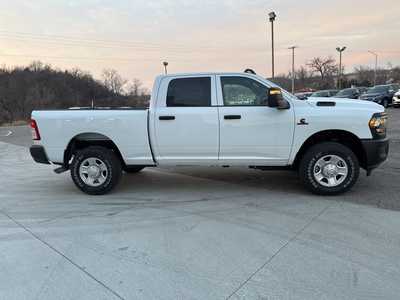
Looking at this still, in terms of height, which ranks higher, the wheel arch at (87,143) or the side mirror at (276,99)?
the side mirror at (276,99)

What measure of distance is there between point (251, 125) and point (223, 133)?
46cm

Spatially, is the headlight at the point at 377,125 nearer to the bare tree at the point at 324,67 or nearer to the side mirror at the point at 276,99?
the side mirror at the point at 276,99

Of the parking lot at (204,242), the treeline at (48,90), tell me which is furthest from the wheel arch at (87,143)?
the treeline at (48,90)

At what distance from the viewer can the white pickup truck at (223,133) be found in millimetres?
5648

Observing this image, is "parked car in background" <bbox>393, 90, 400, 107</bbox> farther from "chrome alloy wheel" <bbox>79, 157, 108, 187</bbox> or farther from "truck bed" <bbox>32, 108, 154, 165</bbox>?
"chrome alloy wheel" <bbox>79, 157, 108, 187</bbox>

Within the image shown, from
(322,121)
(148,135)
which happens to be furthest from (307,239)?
(148,135)

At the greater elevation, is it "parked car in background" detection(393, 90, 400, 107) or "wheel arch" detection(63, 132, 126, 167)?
"parked car in background" detection(393, 90, 400, 107)

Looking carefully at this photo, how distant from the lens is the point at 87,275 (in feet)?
11.4

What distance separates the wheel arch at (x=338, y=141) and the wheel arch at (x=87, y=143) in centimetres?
306

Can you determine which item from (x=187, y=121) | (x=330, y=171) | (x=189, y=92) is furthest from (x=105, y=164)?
(x=330, y=171)

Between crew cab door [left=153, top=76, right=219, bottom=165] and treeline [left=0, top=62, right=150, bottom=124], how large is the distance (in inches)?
2619

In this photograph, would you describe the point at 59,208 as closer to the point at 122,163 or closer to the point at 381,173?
the point at 122,163

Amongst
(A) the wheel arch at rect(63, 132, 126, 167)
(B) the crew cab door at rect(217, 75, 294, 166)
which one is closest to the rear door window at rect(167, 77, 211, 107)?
(B) the crew cab door at rect(217, 75, 294, 166)

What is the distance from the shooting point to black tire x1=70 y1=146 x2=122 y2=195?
20.2 ft
